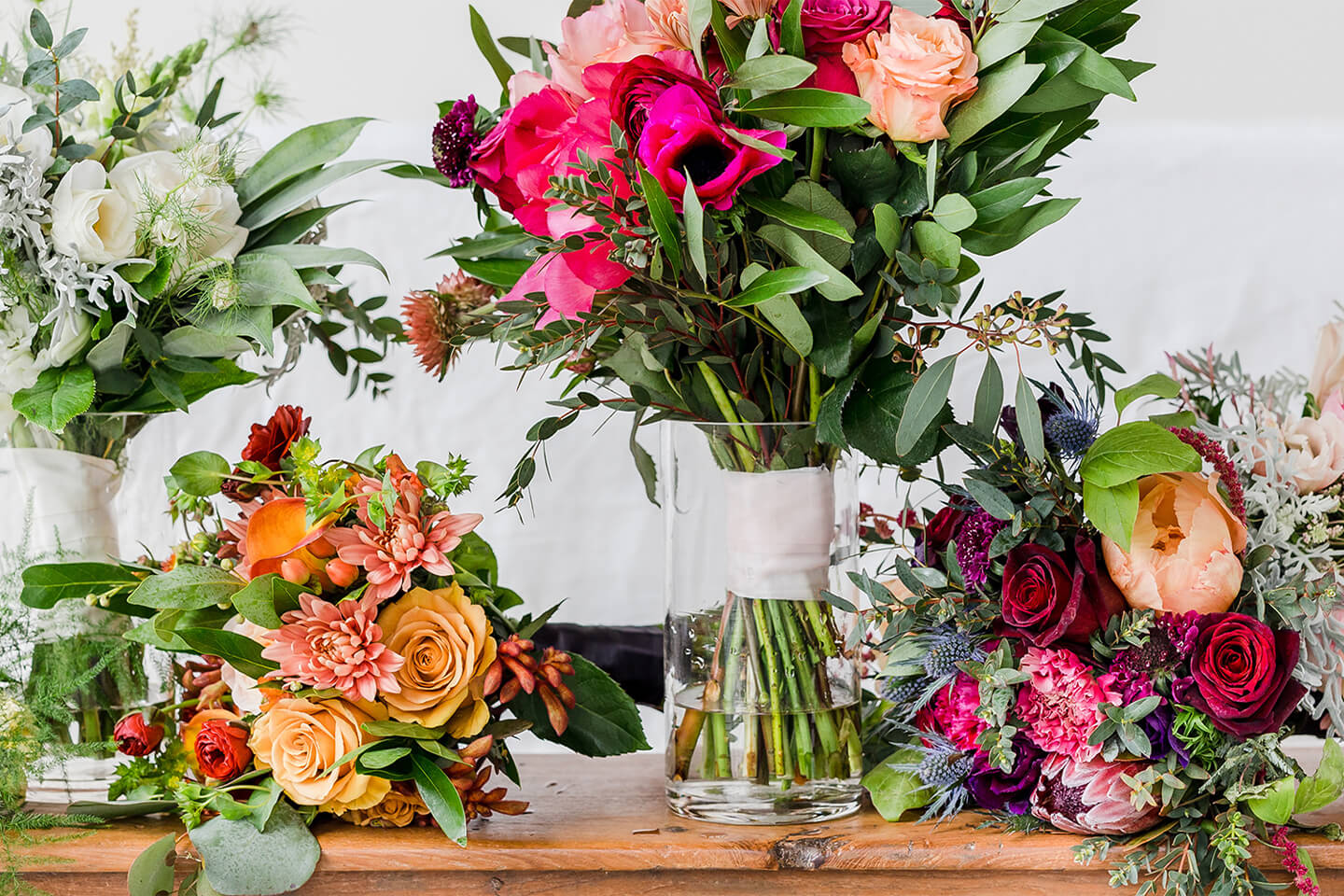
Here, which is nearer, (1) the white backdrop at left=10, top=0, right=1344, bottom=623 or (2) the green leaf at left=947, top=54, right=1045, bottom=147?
(2) the green leaf at left=947, top=54, right=1045, bottom=147

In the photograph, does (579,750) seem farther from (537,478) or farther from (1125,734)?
(537,478)

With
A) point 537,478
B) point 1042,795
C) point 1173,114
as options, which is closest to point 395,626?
point 1042,795

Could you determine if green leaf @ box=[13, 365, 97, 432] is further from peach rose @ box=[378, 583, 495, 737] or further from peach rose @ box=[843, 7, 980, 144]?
peach rose @ box=[843, 7, 980, 144]

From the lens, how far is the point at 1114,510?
629 millimetres

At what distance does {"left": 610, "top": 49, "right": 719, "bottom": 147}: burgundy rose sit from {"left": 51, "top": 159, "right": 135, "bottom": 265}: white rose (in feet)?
1.02

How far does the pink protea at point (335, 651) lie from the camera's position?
641mm

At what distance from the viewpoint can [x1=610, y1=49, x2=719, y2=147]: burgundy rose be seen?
1.96 feet

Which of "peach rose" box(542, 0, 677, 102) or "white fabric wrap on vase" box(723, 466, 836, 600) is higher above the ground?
"peach rose" box(542, 0, 677, 102)

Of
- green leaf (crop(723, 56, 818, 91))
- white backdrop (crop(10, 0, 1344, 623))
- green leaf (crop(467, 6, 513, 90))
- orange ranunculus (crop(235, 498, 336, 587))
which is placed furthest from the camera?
white backdrop (crop(10, 0, 1344, 623))

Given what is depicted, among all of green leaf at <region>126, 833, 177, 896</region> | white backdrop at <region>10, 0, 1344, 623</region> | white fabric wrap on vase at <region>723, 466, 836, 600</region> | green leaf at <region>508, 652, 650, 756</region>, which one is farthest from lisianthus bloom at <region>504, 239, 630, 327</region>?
white backdrop at <region>10, 0, 1344, 623</region>

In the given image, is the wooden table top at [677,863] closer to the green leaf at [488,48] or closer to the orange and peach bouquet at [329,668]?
the orange and peach bouquet at [329,668]

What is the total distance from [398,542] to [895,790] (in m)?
0.32

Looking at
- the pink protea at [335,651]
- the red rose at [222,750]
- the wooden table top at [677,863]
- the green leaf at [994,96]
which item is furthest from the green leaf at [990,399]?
the red rose at [222,750]

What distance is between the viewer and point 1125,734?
2.09 feet
